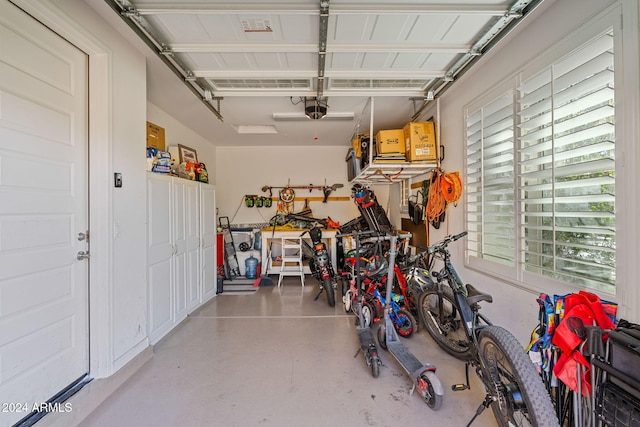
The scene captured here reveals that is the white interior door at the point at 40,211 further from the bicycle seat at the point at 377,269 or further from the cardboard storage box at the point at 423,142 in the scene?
the cardboard storage box at the point at 423,142

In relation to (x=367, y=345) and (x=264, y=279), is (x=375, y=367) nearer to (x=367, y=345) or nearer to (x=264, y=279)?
(x=367, y=345)

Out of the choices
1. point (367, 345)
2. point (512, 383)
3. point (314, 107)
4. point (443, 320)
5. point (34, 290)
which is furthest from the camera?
point (314, 107)

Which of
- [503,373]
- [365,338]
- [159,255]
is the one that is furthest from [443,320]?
[159,255]

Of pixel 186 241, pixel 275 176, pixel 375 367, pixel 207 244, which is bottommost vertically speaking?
pixel 375 367

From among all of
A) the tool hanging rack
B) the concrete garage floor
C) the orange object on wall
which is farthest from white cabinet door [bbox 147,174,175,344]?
the tool hanging rack

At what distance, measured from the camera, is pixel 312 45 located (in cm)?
190

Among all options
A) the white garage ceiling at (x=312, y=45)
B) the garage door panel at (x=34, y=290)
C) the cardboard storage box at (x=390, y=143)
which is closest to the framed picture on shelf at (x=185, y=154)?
the white garage ceiling at (x=312, y=45)

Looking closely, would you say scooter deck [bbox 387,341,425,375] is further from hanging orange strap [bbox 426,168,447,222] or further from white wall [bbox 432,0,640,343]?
hanging orange strap [bbox 426,168,447,222]

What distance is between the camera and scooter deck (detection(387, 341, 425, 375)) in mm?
1725

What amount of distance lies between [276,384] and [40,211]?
78.0 inches

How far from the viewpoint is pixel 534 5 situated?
1513mm

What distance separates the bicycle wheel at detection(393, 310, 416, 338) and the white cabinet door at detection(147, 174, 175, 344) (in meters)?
2.48

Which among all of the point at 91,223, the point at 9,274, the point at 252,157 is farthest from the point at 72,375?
the point at 252,157

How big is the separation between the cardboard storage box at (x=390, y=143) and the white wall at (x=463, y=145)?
50 centimetres
